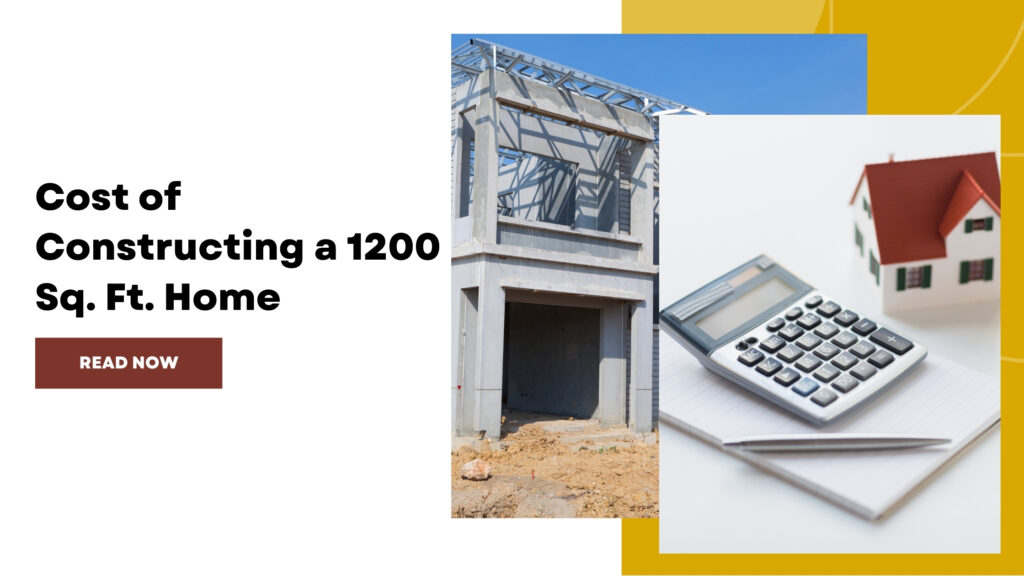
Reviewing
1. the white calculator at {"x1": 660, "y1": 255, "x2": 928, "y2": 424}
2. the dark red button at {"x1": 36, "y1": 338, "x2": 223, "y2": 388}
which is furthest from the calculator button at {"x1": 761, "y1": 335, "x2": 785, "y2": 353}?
the dark red button at {"x1": 36, "y1": 338, "x2": 223, "y2": 388}

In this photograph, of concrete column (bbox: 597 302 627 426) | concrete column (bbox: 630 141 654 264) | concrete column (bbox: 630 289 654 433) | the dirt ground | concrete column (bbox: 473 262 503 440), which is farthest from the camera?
concrete column (bbox: 597 302 627 426)

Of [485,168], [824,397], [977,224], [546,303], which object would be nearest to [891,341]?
[824,397]

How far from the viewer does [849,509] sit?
11.5ft

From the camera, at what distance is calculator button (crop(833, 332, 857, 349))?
3.54 metres

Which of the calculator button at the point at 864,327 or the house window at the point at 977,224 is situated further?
the house window at the point at 977,224

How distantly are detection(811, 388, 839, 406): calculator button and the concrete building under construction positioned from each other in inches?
186

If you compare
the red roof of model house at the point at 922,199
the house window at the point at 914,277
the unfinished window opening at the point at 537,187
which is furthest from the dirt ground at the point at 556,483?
the unfinished window opening at the point at 537,187

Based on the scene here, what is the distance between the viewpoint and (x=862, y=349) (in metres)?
3.53

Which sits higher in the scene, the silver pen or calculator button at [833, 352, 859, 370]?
calculator button at [833, 352, 859, 370]

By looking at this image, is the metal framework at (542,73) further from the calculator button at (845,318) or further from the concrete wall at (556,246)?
the calculator button at (845,318)

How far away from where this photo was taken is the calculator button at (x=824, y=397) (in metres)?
3.43

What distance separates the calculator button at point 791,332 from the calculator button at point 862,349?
227mm

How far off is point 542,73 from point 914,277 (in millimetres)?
5678

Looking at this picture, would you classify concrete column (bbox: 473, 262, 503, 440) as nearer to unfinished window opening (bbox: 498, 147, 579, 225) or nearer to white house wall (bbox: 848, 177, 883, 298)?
unfinished window opening (bbox: 498, 147, 579, 225)
